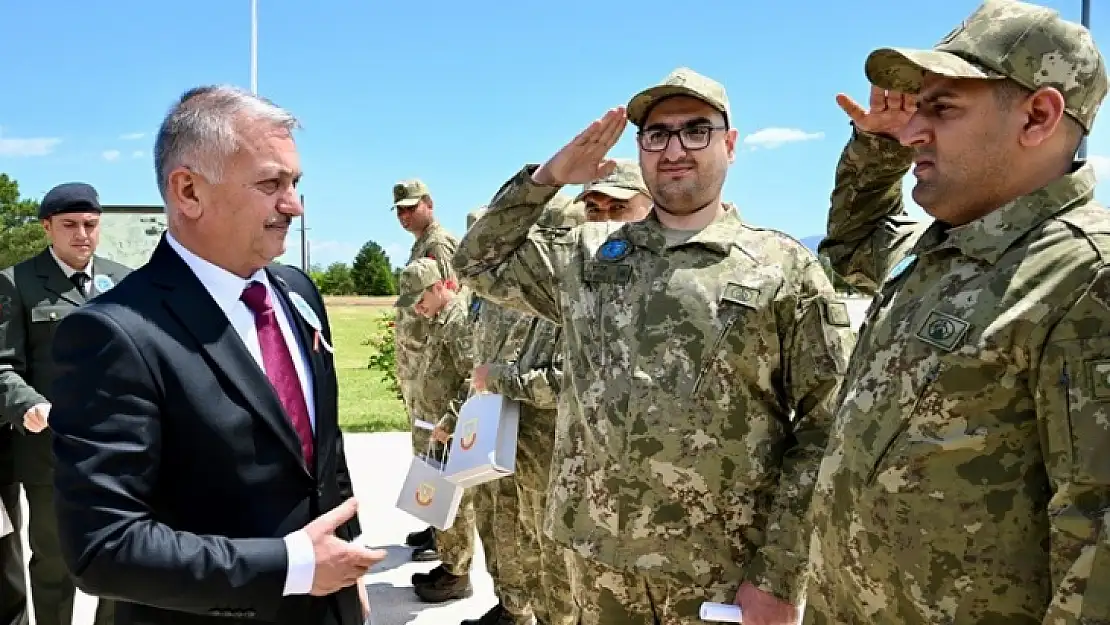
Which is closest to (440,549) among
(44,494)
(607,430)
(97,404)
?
(44,494)

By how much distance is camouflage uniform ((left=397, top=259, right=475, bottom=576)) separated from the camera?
571cm

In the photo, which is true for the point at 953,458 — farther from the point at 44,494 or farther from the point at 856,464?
the point at 44,494

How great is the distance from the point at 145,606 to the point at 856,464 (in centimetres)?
159

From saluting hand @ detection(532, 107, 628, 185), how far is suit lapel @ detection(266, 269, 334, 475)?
3.12ft

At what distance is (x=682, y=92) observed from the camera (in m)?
2.71

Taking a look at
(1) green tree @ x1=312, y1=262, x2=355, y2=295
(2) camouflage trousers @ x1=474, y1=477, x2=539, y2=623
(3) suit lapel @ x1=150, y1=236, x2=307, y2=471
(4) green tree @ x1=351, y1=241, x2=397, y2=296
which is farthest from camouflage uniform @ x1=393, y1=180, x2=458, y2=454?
(4) green tree @ x1=351, y1=241, x2=397, y2=296

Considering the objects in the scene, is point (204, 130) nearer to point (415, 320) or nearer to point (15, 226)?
point (415, 320)

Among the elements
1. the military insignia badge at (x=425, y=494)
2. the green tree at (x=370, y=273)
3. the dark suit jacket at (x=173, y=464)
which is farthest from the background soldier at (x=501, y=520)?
the green tree at (x=370, y=273)

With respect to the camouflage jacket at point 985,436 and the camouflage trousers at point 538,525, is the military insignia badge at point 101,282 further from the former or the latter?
the camouflage jacket at point 985,436

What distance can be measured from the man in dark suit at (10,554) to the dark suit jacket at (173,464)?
9.98 ft

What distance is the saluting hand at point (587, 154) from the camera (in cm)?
282

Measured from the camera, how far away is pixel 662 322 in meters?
2.63

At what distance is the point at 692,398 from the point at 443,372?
3830 millimetres

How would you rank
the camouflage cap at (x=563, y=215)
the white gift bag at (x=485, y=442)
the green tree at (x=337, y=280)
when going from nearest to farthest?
the white gift bag at (x=485, y=442), the camouflage cap at (x=563, y=215), the green tree at (x=337, y=280)
